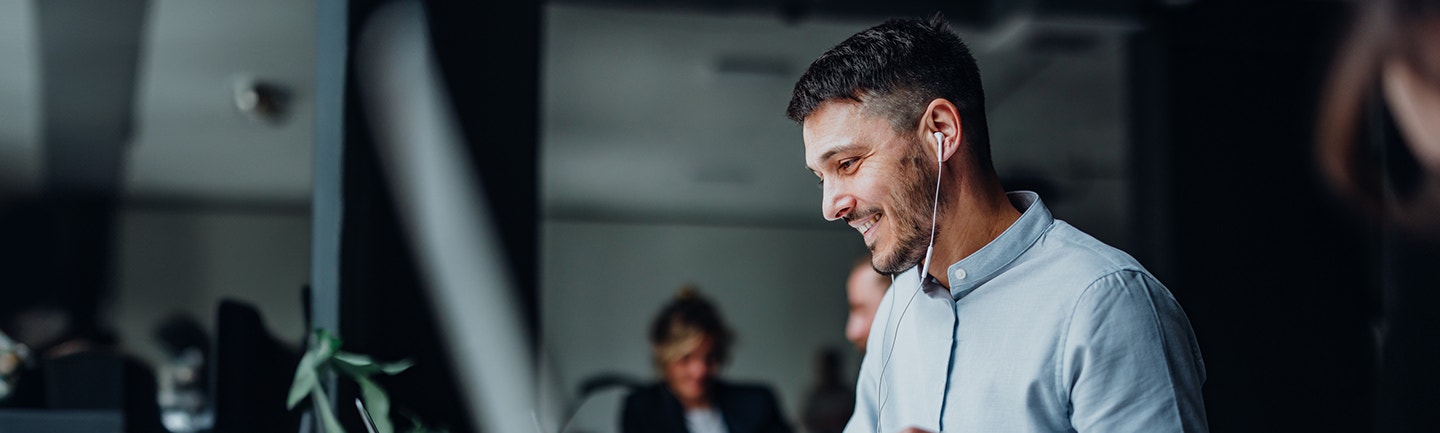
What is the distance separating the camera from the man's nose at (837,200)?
108 cm

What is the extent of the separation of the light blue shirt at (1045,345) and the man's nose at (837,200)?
0.12 m

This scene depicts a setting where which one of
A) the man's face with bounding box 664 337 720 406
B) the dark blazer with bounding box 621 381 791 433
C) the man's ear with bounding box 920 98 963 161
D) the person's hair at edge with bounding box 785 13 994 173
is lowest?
the dark blazer with bounding box 621 381 791 433

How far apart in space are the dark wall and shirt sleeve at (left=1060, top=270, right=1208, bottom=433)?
9.97 feet

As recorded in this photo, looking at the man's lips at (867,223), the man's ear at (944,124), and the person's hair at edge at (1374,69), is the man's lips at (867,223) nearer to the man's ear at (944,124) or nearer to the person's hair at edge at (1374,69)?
the man's ear at (944,124)

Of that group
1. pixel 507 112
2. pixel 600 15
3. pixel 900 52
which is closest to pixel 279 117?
pixel 600 15

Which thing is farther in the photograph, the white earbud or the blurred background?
the blurred background

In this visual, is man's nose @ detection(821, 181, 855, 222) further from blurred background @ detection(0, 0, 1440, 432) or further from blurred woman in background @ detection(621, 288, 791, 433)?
blurred woman in background @ detection(621, 288, 791, 433)

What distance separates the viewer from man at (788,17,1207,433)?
94 cm

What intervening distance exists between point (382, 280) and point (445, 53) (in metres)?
0.55

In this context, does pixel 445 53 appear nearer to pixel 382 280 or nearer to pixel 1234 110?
pixel 382 280

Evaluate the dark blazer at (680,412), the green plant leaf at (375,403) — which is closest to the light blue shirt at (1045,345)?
the green plant leaf at (375,403)

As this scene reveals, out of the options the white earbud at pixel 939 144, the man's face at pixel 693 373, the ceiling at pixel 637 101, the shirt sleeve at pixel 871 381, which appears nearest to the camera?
the white earbud at pixel 939 144

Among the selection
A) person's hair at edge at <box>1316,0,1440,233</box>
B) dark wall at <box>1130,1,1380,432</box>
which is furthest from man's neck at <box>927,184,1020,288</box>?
dark wall at <box>1130,1,1380,432</box>

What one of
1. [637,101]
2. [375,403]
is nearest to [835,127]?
[375,403]
